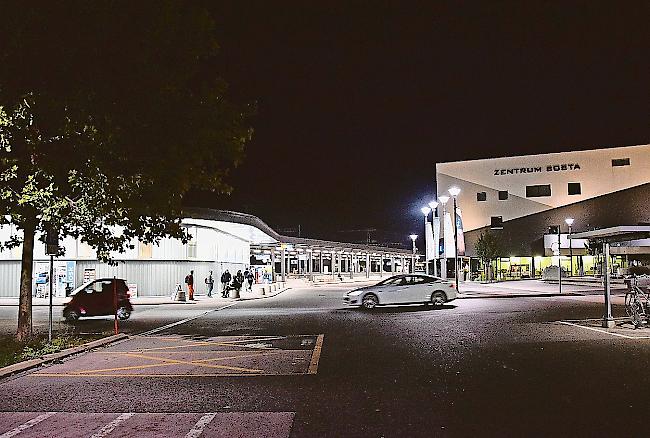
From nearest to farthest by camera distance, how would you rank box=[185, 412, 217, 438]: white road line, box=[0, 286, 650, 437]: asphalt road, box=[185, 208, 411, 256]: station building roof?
box=[185, 412, 217, 438]: white road line, box=[0, 286, 650, 437]: asphalt road, box=[185, 208, 411, 256]: station building roof

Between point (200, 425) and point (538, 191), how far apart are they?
76.5m

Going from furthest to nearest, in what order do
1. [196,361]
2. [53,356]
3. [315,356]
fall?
[53,356] < [315,356] < [196,361]

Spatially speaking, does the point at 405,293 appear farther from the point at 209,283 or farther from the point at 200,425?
the point at 200,425

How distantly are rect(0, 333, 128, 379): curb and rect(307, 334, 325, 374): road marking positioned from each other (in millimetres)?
5223

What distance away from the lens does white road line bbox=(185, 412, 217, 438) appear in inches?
273

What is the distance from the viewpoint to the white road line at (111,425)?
698cm

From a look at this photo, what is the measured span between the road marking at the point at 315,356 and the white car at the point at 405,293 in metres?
9.79

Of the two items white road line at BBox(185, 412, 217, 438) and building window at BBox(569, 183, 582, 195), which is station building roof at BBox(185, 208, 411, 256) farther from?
building window at BBox(569, 183, 582, 195)

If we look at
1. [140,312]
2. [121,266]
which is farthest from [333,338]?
[121,266]

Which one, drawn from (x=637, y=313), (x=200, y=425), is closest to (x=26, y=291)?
(x=200, y=425)

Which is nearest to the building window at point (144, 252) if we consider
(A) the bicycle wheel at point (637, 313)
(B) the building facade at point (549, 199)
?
(A) the bicycle wheel at point (637, 313)

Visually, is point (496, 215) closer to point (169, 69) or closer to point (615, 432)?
point (169, 69)

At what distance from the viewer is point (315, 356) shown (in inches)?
502

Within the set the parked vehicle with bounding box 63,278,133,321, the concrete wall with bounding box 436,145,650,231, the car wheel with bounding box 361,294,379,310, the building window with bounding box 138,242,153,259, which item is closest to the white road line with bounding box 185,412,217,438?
the parked vehicle with bounding box 63,278,133,321
